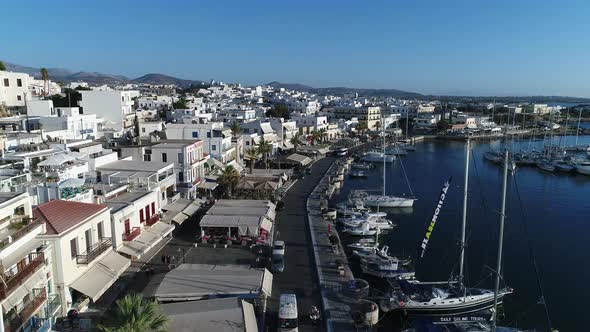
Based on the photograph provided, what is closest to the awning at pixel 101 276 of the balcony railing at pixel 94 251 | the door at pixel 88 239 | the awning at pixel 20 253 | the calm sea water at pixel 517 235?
the balcony railing at pixel 94 251

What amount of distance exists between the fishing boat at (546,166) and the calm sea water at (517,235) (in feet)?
5.87

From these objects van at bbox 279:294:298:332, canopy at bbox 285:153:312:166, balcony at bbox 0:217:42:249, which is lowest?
van at bbox 279:294:298:332

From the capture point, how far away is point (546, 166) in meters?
73.6

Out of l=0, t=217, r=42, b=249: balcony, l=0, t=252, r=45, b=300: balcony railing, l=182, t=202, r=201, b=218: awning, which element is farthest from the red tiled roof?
l=182, t=202, r=201, b=218: awning

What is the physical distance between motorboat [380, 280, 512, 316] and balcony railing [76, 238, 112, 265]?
13822 millimetres

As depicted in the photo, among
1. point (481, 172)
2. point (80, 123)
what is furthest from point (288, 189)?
point (481, 172)

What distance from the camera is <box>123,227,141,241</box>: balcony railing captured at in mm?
23953

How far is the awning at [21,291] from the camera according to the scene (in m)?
12.7

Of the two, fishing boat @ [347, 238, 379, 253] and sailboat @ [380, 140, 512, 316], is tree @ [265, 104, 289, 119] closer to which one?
fishing boat @ [347, 238, 379, 253]

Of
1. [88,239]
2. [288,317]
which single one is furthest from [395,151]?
[88,239]

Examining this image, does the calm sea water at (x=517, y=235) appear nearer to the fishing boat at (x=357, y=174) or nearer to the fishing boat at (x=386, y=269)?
the fishing boat at (x=357, y=174)

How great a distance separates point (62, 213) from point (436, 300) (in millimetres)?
18276

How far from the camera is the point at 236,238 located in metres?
29.2

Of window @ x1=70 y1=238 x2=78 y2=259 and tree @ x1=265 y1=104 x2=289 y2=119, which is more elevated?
tree @ x1=265 y1=104 x2=289 y2=119
